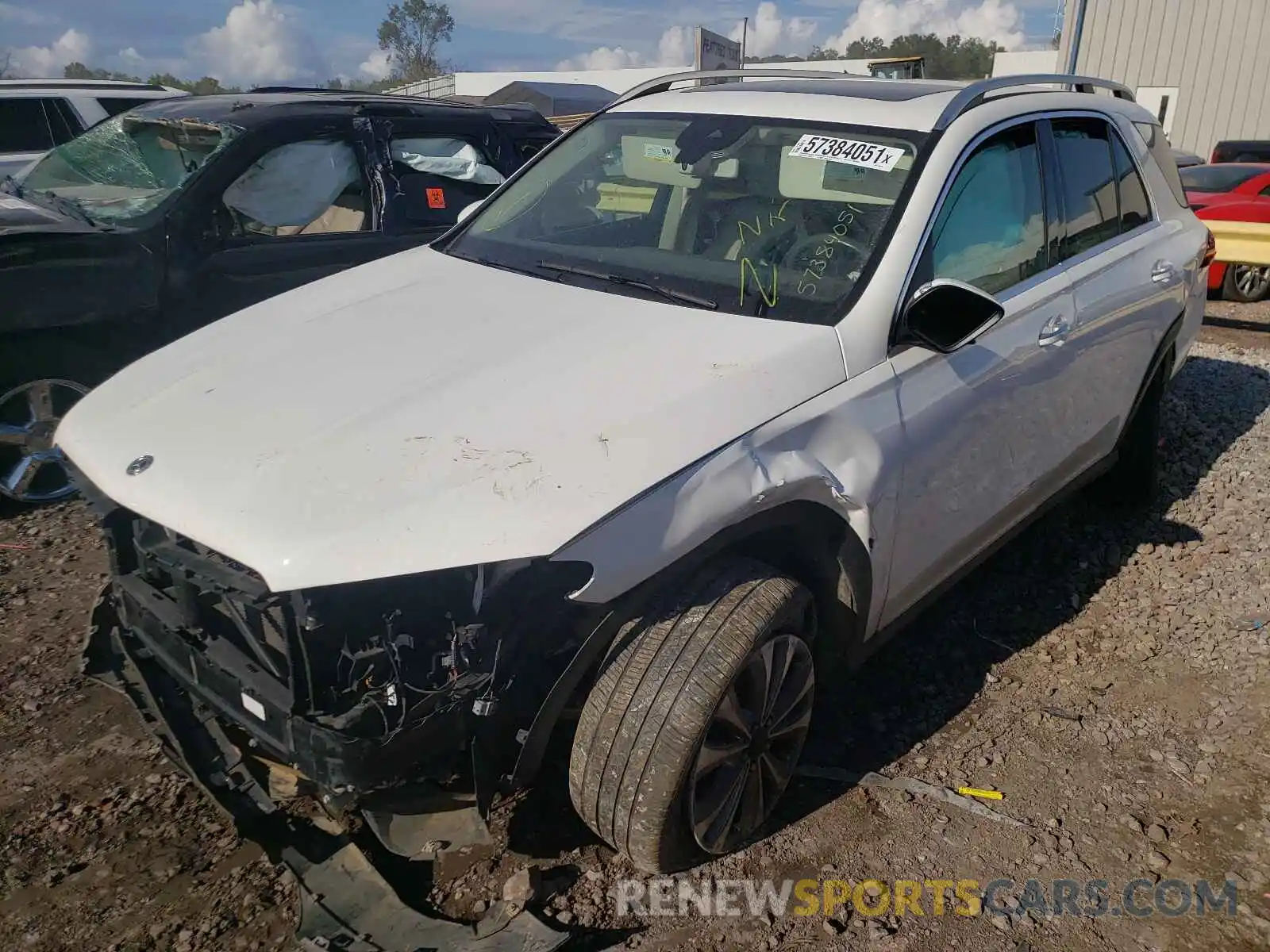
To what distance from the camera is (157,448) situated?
2.33 meters

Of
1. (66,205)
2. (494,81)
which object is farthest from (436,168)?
(494,81)

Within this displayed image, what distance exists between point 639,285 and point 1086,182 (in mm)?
1977

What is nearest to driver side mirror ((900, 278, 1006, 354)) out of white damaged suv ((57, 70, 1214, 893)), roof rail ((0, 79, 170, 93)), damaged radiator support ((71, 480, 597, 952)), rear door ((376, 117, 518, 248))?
white damaged suv ((57, 70, 1214, 893))

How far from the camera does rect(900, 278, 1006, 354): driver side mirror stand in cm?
262

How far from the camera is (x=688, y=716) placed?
2.24 metres

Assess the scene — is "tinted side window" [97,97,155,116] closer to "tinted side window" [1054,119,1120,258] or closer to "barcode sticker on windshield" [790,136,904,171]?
"barcode sticker on windshield" [790,136,904,171]

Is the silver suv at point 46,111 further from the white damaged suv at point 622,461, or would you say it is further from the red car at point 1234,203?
the red car at point 1234,203

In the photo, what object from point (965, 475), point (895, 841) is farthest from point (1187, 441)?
point (895, 841)

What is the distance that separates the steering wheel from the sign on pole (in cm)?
624

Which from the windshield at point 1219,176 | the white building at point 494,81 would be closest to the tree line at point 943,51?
the white building at point 494,81

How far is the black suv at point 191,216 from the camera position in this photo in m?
4.35

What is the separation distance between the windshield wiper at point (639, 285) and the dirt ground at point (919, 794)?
139cm

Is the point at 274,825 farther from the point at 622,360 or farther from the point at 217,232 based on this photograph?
the point at 217,232

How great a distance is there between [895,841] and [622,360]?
1.50m
